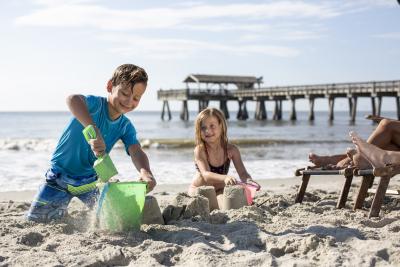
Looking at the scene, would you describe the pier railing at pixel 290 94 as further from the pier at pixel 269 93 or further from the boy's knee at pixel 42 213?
the boy's knee at pixel 42 213

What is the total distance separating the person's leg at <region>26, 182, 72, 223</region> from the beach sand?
0.10m

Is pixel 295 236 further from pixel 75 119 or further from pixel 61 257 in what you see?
pixel 75 119

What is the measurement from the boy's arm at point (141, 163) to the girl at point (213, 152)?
3.69ft

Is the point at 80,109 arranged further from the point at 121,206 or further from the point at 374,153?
the point at 374,153

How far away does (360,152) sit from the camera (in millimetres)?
3965

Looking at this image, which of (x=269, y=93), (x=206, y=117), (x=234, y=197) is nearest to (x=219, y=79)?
(x=269, y=93)

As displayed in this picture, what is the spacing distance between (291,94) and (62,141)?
109 feet

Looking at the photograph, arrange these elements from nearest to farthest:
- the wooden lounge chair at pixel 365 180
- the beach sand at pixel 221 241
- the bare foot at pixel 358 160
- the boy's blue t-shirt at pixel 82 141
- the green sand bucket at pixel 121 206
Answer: the beach sand at pixel 221 241, the green sand bucket at pixel 121 206, the boy's blue t-shirt at pixel 82 141, the wooden lounge chair at pixel 365 180, the bare foot at pixel 358 160

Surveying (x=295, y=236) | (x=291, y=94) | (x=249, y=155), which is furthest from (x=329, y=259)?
(x=291, y=94)

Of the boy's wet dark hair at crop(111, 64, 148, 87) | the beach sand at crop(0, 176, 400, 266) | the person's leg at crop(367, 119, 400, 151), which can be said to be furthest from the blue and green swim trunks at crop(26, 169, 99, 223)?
the person's leg at crop(367, 119, 400, 151)

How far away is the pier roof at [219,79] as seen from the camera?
4031 centimetres

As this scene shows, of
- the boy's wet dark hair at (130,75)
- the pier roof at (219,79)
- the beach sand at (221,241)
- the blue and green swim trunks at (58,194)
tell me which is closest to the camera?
the beach sand at (221,241)

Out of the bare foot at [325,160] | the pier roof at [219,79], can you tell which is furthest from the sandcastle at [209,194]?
the pier roof at [219,79]

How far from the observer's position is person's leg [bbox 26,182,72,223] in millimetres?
3758
